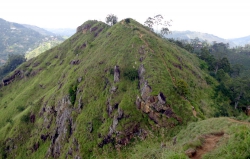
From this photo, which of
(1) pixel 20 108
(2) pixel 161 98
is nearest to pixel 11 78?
(1) pixel 20 108

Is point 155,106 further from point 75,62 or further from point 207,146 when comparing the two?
point 75,62

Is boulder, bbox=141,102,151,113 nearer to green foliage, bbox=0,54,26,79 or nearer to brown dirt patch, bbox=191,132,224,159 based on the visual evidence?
brown dirt patch, bbox=191,132,224,159

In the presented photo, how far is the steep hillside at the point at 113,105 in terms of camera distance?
38.4m

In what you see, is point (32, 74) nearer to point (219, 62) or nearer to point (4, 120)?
point (4, 120)

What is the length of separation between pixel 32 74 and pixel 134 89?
74.5 m

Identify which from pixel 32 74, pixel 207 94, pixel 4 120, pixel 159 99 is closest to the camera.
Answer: pixel 159 99

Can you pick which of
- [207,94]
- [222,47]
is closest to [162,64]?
[207,94]

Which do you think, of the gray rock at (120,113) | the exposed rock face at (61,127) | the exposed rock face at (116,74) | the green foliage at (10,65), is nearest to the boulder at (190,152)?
the gray rock at (120,113)

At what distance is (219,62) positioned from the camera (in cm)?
8256

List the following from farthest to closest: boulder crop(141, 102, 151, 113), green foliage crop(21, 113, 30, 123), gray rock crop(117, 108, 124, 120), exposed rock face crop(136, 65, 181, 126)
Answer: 1. green foliage crop(21, 113, 30, 123)
2. gray rock crop(117, 108, 124, 120)
3. boulder crop(141, 102, 151, 113)
4. exposed rock face crop(136, 65, 181, 126)

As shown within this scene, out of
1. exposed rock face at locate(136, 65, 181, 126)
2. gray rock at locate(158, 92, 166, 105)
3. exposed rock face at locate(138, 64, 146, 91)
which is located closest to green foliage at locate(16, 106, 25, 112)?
exposed rock face at locate(138, 64, 146, 91)

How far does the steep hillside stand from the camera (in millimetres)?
38438

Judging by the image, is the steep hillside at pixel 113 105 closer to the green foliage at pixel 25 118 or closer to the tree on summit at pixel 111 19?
the green foliage at pixel 25 118

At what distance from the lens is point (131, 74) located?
48.9 meters
